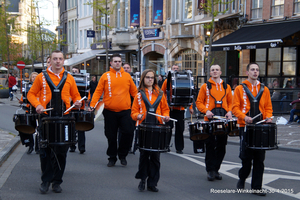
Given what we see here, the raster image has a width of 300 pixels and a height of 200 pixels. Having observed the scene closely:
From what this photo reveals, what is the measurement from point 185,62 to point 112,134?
2056cm

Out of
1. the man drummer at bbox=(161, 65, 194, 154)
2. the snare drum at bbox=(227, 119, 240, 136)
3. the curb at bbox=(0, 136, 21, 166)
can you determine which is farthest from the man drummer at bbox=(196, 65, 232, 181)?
the curb at bbox=(0, 136, 21, 166)

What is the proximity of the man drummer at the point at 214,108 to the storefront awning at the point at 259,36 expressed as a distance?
1136 centimetres

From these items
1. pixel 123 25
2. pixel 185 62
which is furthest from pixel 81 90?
pixel 123 25

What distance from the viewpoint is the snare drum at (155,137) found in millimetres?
5680

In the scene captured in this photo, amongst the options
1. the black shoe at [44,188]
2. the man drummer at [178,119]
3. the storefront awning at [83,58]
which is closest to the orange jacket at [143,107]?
the black shoe at [44,188]

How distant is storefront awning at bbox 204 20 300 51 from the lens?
58.6 ft

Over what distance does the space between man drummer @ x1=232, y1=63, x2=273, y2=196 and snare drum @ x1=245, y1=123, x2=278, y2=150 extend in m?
0.17

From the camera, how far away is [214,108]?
696 cm

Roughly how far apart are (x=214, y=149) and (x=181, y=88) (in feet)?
7.07

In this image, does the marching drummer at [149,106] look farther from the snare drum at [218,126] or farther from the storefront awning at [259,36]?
the storefront awning at [259,36]

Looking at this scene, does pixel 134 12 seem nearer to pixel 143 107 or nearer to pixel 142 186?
pixel 143 107

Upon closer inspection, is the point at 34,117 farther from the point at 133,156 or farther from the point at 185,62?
the point at 185,62

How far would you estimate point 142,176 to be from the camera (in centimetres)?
602

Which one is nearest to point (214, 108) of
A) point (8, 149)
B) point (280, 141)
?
point (8, 149)
